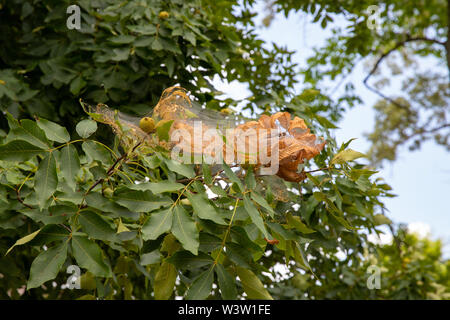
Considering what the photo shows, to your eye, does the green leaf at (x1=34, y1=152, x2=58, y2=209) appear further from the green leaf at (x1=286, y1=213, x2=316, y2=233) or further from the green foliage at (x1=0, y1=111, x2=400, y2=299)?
the green leaf at (x1=286, y1=213, x2=316, y2=233)

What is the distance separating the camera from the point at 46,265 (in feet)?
3.00

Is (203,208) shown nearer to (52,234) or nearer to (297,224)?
(297,224)

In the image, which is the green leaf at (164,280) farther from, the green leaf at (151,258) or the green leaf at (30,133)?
the green leaf at (30,133)

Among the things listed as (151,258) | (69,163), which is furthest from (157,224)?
(151,258)

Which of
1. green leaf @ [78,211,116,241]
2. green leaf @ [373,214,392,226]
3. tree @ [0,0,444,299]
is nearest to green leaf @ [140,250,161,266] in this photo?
tree @ [0,0,444,299]

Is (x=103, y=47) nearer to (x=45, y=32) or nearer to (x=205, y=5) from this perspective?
(x=45, y=32)

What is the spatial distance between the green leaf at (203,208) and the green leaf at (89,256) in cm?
21

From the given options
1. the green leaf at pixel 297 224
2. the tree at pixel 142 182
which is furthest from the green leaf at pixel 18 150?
the green leaf at pixel 297 224

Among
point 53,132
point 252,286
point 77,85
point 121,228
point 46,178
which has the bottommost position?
point 252,286

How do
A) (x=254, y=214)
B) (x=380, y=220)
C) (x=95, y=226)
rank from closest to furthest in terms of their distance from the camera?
(x=254, y=214)
(x=95, y=226)
(x=380, y=220)

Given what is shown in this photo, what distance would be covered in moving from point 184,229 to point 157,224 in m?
0.05
